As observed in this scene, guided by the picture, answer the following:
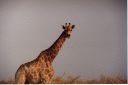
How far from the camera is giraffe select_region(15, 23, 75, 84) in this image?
437 cm

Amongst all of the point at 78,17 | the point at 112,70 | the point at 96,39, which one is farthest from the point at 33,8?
the point at 112,70

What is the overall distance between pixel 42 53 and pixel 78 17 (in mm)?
653

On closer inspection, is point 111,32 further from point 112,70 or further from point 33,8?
point 33,8

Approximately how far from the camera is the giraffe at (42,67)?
437 cm

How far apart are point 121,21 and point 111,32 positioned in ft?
0.62

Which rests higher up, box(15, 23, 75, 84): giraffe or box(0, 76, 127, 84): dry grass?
box(15, 23, 75, 84): giraffe

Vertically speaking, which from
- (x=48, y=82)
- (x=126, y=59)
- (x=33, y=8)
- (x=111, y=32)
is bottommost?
(x=48, y=82)

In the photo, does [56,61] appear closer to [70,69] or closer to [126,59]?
[70,69]

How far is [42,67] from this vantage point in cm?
441

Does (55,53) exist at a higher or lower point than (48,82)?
higher

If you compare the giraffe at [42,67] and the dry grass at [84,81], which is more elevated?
the giraffe at [42,67]

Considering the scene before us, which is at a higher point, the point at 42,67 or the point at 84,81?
the point at 42,67

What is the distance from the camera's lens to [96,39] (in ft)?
14.7

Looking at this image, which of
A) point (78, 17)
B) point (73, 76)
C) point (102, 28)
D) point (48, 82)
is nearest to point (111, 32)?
point (102, 28)
